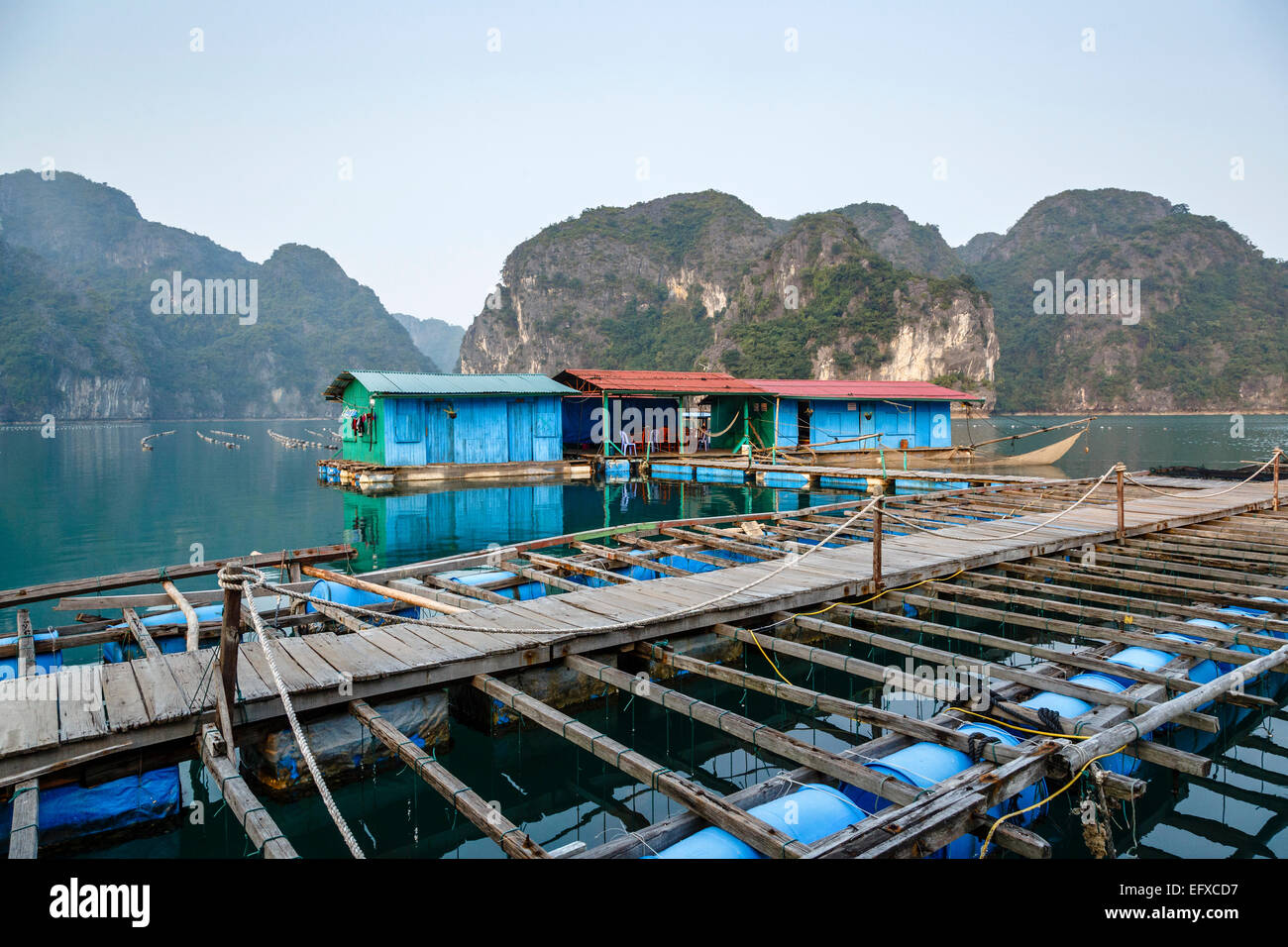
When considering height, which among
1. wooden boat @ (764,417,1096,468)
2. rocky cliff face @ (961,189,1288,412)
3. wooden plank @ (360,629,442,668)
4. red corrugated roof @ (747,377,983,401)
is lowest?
wooden plank @ (360,629,442,668)

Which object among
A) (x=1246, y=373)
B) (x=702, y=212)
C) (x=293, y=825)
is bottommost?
(x=293, y=825)

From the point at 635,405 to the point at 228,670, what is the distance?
33.0 metres

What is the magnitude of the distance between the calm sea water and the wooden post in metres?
Result: 1.10

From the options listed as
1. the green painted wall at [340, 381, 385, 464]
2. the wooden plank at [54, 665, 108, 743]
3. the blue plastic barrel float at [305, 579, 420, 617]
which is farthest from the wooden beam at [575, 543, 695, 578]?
the green painted wall at [340, 381, 385, 464]

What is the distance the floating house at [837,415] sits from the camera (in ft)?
115

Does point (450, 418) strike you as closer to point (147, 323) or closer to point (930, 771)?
point (930, 771)

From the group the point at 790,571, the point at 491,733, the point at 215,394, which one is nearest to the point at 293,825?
the point at 491,733

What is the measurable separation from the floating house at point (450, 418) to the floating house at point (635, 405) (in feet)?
6.41

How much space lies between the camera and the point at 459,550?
704 inches

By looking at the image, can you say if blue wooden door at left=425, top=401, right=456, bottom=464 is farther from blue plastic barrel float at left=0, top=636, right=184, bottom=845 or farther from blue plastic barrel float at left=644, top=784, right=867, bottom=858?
blue plastic barrel float at left=644, top=784, right=867, bottom=858

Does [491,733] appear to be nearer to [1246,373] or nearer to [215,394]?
[1246,373]

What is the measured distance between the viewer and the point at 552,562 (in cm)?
1059

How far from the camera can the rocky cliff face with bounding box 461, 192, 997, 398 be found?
290 feet

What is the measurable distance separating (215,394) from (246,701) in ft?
532
